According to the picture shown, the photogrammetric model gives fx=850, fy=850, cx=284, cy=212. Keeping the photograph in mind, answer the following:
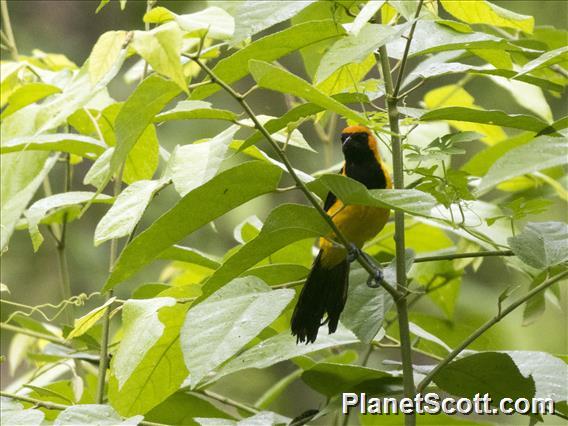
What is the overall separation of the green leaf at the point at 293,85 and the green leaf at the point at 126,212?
208mm

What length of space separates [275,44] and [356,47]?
0.11 metres

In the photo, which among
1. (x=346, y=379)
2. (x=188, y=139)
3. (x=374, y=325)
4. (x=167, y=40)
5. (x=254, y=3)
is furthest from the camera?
(x=188, y=139)

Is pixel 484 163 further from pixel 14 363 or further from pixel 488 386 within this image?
pixel 14 363

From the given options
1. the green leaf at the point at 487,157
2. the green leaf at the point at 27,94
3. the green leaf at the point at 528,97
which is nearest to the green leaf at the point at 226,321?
the green leaf at the point at 27,94

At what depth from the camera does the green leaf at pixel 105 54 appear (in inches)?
34.2

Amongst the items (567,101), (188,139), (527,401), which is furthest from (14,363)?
(567,101)

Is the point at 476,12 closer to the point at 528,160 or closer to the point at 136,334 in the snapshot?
the point at 528,160

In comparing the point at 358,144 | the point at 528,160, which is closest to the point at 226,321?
the point at 528,160

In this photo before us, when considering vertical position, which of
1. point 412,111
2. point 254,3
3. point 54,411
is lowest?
point 54,411

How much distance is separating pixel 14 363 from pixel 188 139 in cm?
269

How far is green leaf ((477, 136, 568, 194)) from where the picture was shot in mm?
1038

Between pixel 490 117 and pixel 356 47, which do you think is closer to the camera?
pixel 356 47

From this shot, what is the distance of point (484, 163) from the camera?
5.00 feet

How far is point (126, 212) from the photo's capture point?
953 mm
